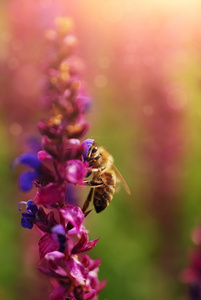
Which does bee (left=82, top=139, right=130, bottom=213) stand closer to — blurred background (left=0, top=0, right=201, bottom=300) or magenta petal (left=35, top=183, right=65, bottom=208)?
magenta petal (left=35, top=183, right=65, bottom=208)

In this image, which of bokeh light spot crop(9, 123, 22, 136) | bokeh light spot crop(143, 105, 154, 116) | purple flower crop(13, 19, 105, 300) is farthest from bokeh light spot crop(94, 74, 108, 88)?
purple flower crop(13, 19, 105, 300)

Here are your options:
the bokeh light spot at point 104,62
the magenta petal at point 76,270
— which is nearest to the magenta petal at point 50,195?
the magenta petal at point 76,270

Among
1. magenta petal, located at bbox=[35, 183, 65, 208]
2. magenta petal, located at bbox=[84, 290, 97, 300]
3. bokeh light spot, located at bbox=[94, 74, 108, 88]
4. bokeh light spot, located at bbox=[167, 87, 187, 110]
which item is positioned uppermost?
bokeh light spot, located at bbox=[94, 74, 108, 88]

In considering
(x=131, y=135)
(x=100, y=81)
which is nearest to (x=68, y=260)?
(x=131, y=135)

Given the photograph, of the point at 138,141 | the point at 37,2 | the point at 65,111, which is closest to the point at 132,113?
the point at 138,141

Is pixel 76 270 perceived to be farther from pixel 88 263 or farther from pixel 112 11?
pixel 112 11

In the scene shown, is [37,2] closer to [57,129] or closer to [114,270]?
[114,270]

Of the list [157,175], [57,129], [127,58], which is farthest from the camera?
[127,58]

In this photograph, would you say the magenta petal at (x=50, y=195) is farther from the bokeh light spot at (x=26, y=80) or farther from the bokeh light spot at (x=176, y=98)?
the bokeh light spot at (x=176, y=98)
